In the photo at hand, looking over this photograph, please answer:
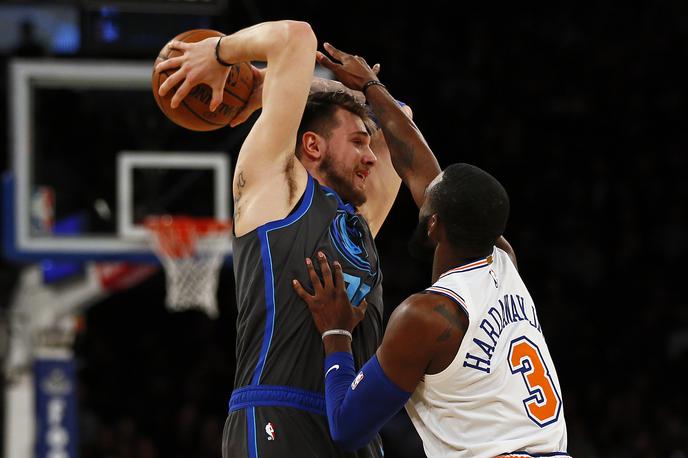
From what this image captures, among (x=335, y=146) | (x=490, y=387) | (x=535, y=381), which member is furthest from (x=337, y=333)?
(x=335, y=146)

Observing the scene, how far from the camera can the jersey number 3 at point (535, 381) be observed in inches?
122

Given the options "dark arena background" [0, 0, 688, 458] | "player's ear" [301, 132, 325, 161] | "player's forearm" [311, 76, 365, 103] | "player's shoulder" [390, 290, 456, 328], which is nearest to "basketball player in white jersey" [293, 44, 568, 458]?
"player's shoulder" [390, 290, 456, 328]

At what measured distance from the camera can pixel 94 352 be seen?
11.2m

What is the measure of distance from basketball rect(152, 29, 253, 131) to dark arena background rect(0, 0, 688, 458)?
15.5 ft

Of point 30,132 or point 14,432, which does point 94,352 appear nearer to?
point 14,432

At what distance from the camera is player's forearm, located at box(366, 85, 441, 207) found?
3.72 m

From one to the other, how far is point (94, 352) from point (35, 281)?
302cm

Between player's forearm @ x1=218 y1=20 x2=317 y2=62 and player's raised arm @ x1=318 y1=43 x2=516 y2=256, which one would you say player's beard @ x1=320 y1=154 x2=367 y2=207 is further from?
player's forearm @ x1=218 y1=20 x2=317 y2=62

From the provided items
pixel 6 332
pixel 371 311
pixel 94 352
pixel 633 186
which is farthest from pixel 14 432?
pixel 633 186

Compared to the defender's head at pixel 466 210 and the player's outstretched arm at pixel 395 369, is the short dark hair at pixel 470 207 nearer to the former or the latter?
the defender's head at pixel 466 210

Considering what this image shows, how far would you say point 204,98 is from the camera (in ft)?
12.2

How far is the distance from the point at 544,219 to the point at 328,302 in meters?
9.82

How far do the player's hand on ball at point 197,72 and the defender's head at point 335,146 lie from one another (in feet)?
0.96

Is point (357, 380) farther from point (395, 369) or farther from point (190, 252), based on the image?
point (190, 252)
